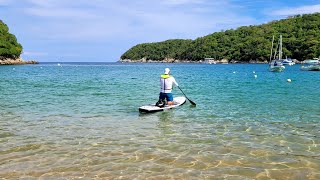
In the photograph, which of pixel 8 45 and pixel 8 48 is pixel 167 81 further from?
pixel 8 45

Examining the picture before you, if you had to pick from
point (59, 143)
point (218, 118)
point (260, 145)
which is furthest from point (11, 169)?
point (218, 118)

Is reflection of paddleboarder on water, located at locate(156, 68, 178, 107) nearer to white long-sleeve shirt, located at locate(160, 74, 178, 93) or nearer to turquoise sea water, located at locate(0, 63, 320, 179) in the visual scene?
white long-sleeve shirt, located at locate(160, 74, 178, 93)

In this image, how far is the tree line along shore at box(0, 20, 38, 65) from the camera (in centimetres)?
16770

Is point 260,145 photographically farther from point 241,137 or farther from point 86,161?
point 86,161

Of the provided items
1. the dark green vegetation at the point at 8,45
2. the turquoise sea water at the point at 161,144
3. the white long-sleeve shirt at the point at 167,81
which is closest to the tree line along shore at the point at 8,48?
the dark green vegetation at the point at 8,45

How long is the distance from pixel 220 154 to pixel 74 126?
24.8 ft

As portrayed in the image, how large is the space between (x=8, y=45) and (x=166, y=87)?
169 metres

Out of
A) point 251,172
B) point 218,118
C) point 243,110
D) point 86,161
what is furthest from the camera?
point 243,110

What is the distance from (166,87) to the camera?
20688mm

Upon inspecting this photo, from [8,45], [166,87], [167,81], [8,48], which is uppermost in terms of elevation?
[8,45]

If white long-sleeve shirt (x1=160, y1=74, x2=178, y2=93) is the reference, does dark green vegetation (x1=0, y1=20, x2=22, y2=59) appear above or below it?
above

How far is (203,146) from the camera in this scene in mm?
12375

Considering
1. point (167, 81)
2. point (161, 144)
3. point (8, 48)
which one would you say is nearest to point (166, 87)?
point (167, 81)

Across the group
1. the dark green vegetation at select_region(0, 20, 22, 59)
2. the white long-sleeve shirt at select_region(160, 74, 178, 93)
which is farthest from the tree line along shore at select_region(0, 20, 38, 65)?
the white long-sleeve shirt at select_region(160, 74, 178, 93)
